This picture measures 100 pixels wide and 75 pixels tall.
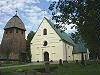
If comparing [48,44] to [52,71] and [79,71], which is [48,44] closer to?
[52,71]

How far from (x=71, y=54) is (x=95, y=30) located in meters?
46.3

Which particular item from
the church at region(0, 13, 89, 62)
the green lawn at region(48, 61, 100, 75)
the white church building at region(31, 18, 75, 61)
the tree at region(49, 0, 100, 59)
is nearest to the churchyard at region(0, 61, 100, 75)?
the green lawn at region(48, 61, 100, 75)

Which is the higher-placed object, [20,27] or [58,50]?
[20,27]

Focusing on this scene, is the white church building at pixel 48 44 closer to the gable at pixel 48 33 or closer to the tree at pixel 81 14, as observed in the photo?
the gable at pixel 48 33

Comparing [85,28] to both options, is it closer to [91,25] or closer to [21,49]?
[91,25]

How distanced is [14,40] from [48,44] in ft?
34.3

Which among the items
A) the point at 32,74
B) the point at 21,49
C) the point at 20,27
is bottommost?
the point at 32,74

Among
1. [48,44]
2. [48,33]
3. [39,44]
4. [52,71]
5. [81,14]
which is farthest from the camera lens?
[39,44]

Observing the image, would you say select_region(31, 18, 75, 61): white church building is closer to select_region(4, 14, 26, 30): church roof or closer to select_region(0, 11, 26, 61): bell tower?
select_region(0, 11, 26, 61): bell tower

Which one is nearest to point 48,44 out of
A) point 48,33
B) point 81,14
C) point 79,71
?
point 48,33

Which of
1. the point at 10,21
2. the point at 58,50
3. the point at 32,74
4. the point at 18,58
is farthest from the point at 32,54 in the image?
the point at 32,74

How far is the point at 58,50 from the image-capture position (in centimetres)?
5734

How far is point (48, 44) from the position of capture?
5888 centimetres

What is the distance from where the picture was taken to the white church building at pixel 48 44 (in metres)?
57.4
